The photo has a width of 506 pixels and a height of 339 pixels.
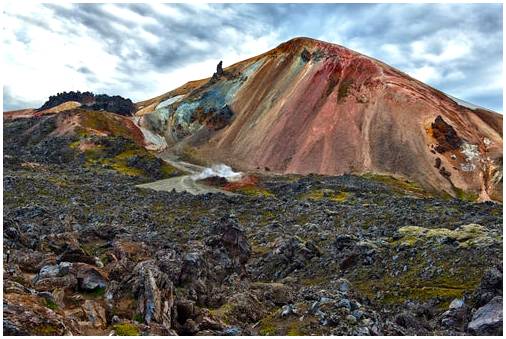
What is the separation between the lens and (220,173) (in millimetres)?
122750

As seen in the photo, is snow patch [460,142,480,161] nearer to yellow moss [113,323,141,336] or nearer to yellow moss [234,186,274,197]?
yellow moss [234,186,274,197]

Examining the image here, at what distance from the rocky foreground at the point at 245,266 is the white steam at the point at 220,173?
94.2 ft

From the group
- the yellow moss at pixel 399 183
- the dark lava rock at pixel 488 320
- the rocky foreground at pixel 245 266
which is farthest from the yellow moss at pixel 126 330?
the yellow moss at pixel 399 183

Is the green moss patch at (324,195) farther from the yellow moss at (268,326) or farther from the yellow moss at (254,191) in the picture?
the yellow moss at (268,326)

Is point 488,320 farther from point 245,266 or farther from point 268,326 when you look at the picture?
point 245,266

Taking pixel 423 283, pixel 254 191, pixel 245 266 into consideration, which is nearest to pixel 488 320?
pixel 423 283

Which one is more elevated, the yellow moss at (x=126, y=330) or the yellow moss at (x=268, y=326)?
the yellow moss at (x=126, y=330)

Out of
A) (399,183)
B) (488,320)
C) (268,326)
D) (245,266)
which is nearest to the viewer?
(488,320)

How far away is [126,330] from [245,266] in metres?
24.2

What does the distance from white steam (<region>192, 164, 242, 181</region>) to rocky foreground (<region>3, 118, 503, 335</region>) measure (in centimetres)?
2871

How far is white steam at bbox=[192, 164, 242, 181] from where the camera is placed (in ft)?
375

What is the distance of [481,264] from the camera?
35.8 metres

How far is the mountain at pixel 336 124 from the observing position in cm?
12638

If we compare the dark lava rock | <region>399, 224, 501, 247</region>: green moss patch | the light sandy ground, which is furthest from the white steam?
the dark lava rock
